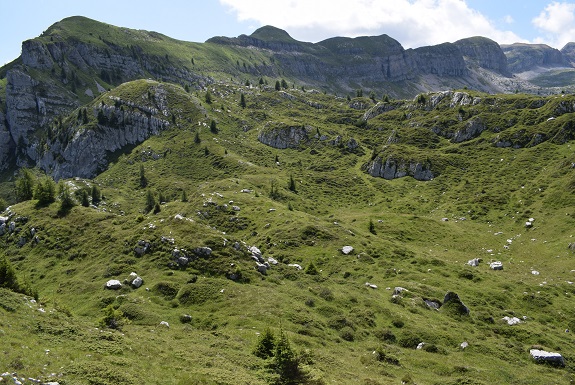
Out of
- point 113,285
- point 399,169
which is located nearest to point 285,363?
point 113,285

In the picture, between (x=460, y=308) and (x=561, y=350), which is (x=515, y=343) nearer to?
(x=561, y=350)

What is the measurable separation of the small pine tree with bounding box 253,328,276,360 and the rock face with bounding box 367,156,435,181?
130379mm

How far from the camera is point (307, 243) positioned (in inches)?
2931

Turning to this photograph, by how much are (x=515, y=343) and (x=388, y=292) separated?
56.5 ft

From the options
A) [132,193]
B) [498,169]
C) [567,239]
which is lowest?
[132,193]

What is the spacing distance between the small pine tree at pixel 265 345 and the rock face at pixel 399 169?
13038 cm

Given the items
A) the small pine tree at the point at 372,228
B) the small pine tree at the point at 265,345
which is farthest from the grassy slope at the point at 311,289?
the small pine tree at the point at 372,228

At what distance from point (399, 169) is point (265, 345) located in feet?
443

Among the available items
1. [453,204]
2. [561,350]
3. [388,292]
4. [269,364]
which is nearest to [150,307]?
[269,364]

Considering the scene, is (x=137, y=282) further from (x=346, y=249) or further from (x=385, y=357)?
(x=346, y=249)

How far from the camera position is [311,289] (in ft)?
166

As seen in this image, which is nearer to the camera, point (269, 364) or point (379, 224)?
point (269, 364)

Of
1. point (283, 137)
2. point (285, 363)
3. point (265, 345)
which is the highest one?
point (283, 137)

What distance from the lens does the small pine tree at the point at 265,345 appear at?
98.7 feet
